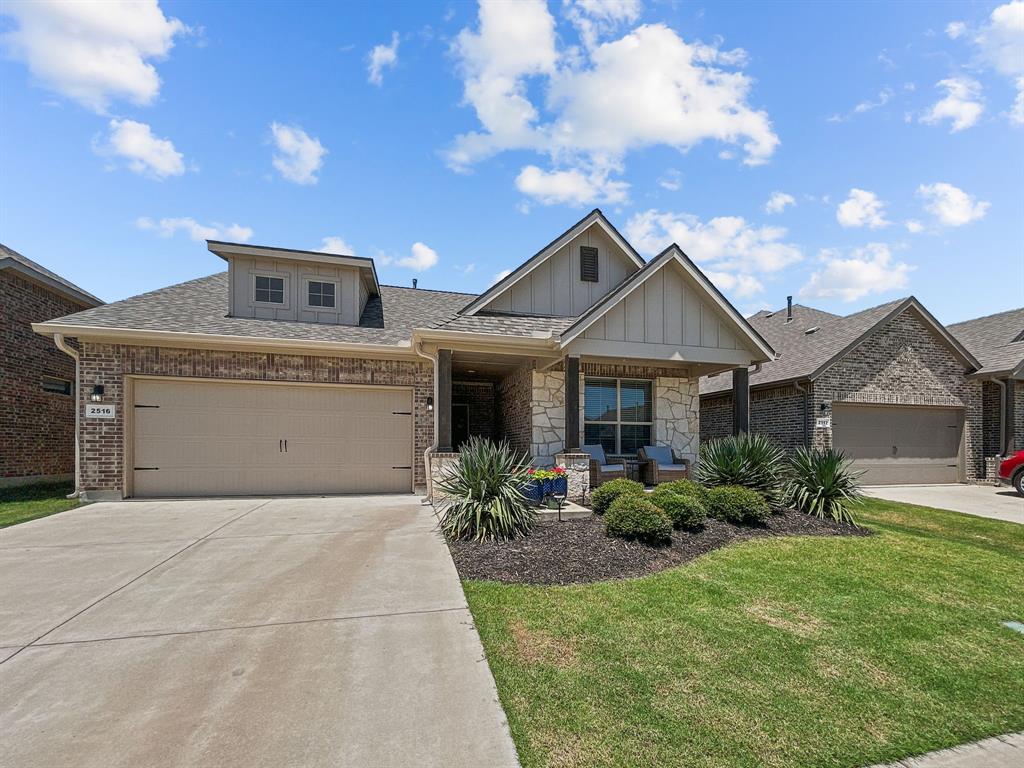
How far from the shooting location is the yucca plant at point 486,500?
6.26 metres

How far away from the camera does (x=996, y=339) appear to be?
50.1 feet

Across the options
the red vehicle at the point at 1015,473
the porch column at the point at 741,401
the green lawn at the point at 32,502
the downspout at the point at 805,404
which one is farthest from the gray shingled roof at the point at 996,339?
the green lawn at the point at 32,502

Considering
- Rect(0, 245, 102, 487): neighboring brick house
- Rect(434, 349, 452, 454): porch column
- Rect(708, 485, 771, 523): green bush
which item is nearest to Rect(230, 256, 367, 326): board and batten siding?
Rect(434, 349, 452, 454): porch column

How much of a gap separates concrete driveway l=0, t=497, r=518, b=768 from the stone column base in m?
3.38

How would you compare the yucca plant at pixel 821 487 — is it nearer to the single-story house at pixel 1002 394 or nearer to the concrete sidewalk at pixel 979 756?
the concrete sidewalk at pixel 979 756

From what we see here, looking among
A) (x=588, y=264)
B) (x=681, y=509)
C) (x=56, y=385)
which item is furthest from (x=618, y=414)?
(x=56, y=385)

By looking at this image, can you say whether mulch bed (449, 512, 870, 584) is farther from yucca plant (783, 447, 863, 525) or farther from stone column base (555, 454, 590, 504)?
stone column base (555, 454, 590, 504)

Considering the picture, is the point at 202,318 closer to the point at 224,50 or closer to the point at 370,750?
the point at 224,50

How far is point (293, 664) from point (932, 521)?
33.2ft

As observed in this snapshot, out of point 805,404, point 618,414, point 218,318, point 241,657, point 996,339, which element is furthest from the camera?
point 996,339

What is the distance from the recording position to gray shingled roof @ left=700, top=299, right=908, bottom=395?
1306 cm

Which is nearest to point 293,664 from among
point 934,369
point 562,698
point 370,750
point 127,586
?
point 370,750

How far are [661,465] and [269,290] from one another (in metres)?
9.83

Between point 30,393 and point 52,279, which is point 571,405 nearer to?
point 30,393
